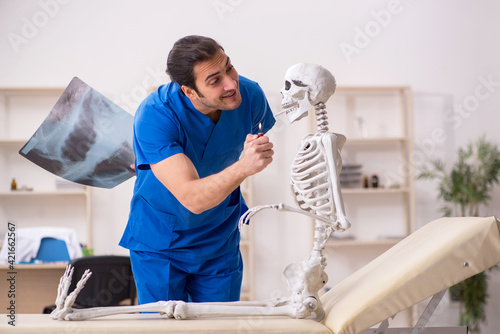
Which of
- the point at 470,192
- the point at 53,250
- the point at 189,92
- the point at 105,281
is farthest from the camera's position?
the point at 470,192

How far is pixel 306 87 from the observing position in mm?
1397

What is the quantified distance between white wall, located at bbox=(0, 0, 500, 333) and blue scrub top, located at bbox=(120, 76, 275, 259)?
274cm

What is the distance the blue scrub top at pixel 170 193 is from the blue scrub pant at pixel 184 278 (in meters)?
0.02

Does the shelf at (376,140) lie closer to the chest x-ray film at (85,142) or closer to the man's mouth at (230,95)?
the chest x-ray film at (85,142)

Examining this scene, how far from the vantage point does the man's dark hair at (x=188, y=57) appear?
4.87 ft

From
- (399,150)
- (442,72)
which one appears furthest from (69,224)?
(442,72)

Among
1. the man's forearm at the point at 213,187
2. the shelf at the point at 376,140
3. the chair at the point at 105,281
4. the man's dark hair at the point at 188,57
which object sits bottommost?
the chair at the point at 105,281

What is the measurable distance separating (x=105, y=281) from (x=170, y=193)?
1.82m

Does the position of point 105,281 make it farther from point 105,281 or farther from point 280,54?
point 280,54

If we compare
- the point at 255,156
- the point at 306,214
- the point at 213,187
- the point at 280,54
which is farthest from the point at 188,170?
the point at 280,54

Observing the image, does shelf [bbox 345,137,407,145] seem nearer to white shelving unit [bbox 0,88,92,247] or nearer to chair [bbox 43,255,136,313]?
chair [bbox 43,255,136,313]

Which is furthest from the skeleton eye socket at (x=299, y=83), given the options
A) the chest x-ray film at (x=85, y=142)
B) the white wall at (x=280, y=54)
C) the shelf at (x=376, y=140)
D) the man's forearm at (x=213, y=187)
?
A: the white wall at (x=280, y=54)

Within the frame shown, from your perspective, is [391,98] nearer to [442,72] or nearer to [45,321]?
[442,72]

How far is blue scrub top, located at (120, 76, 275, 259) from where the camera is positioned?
5.07 feet
